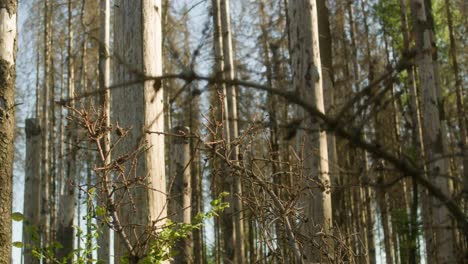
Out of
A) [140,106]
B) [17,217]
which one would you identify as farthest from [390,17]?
[17,217]

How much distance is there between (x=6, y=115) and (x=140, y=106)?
0.94 m

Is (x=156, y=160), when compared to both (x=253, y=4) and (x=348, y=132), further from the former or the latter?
(x=253, y=4)

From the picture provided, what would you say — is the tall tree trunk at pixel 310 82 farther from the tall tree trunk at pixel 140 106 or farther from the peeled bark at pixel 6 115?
the peeled bark at pixel 6 115

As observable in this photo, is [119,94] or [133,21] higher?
[133,21]

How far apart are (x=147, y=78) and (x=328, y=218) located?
12.6ft

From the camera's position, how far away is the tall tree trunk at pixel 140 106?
146 inches

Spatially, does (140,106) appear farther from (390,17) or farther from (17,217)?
(390,17)

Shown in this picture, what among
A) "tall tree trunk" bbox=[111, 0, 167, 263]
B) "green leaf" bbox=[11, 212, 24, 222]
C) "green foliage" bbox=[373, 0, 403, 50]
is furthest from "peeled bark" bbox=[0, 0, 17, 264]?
"green foliage" bbox=[373, 0, 403, 50]

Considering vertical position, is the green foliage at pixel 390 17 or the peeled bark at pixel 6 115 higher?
the green foliage at pixel 390 17

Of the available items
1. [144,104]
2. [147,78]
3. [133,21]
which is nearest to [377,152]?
[147,78]

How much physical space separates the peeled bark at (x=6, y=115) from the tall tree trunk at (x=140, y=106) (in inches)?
28.0

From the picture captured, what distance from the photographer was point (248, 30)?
51.1 feet

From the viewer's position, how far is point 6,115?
13.1 feet

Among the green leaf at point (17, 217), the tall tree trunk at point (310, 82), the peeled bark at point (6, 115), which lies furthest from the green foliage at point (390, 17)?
the green leaf at point (17, 217)
